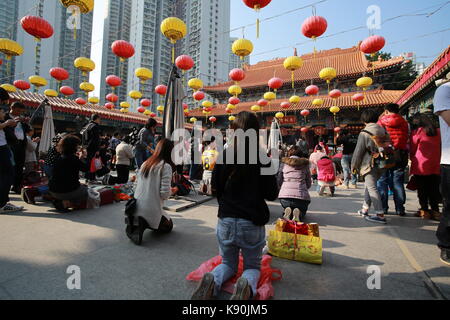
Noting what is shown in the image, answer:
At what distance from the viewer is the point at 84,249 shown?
2357 millimetres

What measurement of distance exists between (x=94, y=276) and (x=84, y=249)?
0.65 meters

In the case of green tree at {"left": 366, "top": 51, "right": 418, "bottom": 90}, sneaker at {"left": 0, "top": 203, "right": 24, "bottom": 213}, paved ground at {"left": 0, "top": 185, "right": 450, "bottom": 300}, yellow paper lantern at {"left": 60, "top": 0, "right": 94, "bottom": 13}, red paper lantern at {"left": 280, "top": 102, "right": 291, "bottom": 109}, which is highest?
green tree at {"left": 366, "top": 51, "right": 418, "bottom": 90}

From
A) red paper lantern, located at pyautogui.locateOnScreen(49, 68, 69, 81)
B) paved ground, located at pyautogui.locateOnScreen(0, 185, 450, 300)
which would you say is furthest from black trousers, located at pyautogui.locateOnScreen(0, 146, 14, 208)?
red paper lantern, located at pyautogui.locateOnScreen(49, 68, 69, 81)

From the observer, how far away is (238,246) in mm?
1737

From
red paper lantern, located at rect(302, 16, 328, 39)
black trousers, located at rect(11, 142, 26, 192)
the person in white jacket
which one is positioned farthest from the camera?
red paper lantern, located at rect(302, 16, 328, 39)

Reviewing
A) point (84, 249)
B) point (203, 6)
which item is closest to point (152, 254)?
point (84, 249)

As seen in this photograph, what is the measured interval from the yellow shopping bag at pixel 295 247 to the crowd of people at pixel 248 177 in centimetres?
64

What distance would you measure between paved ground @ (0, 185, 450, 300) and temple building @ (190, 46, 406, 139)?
37.5ft

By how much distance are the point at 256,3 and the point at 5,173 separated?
18.2 ft

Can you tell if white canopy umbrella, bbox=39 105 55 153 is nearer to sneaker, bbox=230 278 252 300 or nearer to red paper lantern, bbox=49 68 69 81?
red paper lantern, bbox=49 68 69 81

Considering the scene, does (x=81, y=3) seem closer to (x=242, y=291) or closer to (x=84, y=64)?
(x=84, y=64)

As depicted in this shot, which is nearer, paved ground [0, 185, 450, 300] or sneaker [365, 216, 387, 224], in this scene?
paved ground [0, 185, 450, 300]

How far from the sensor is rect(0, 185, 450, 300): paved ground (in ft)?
5.59

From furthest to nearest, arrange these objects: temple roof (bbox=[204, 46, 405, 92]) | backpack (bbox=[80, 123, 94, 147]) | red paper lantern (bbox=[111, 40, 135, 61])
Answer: temple roof (bbox=[204, 46, 405, 92]), red paper lantern (bbox=[111, 40, 135, 61]), backpack (bbox=[80, 123, 94, 147])
